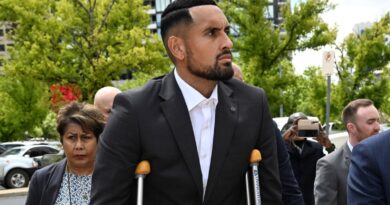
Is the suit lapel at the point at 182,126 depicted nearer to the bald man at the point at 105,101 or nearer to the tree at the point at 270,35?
the bald man at the point at 105,101

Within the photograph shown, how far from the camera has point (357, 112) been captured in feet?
17.6

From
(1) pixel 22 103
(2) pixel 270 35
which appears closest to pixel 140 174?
(2) pixel 270 35

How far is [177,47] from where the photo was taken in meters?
2.42

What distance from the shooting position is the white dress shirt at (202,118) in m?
2.34


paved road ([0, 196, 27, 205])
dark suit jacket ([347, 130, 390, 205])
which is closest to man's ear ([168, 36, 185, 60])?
dark suit jacket ([347, 130, 390, 205])

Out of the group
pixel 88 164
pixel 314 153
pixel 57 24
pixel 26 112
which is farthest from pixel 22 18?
pixel 88 164

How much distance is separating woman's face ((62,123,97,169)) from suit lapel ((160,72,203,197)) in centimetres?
147

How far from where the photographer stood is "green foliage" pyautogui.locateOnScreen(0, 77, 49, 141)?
2883 cm

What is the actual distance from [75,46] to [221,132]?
20791 millimetres

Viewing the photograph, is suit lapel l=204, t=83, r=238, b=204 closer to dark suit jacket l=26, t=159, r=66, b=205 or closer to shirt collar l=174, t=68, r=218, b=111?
shirt collar l=174, t=68, r=218, b=111

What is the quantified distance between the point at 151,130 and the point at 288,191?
1.40 metres

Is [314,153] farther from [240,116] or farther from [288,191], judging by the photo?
[240,116]

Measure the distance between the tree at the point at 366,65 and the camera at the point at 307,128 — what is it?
22410 millimetres

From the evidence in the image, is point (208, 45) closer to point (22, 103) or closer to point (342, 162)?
point (342, 162)
